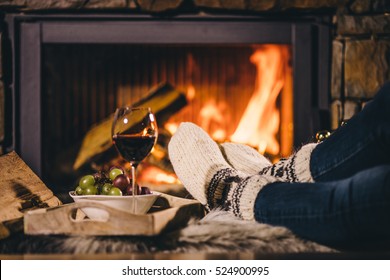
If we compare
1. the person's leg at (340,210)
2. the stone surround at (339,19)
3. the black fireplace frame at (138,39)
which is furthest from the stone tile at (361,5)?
the person's leg at (340,210)

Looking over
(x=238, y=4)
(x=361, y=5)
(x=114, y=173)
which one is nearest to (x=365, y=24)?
(x=361, y=5)

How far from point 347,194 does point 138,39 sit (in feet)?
4.10

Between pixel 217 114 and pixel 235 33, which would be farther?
pixel 217 114

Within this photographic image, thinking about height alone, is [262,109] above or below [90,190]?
above

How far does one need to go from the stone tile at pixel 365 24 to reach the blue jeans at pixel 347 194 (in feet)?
3.08

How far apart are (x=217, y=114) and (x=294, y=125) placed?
30 cm

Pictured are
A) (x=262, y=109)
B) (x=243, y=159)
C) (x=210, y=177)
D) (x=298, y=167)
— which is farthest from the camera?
(x=262, y=109)

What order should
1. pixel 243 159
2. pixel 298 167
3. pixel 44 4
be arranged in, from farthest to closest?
pixel 44 4, pixel 243 159, pixel 298 167

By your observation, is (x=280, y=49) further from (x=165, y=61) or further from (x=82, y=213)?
(x=82, y=213)

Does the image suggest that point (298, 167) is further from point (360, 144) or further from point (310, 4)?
point (310, 4)

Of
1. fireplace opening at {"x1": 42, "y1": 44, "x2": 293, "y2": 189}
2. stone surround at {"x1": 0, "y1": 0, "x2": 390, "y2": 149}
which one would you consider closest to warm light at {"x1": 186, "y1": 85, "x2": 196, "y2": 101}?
fireplace opening at {"x1": 42, "y1": 44, "x2": 293, "y2": 189}

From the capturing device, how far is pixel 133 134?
1052 mm

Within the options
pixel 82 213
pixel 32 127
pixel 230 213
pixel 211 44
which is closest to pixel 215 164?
pixel 230 213

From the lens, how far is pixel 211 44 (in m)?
1.98
